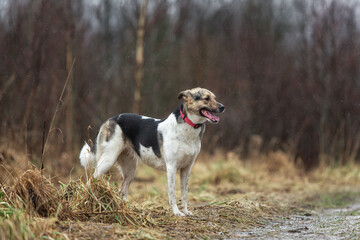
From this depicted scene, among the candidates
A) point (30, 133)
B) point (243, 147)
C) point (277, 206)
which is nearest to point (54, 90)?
point (30, 133)

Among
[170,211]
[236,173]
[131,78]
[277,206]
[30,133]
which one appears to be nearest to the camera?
[170,211]

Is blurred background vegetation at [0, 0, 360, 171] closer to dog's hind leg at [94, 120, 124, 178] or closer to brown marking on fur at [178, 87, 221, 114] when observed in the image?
dog's hind leg at [94, 120, 124, 178]

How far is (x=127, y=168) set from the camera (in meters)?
6.61

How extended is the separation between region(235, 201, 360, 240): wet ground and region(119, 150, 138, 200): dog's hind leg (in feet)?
6.84

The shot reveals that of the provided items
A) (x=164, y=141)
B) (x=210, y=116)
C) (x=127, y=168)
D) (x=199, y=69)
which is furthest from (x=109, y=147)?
(x=199, y=69)

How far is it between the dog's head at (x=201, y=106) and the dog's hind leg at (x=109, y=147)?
3.86 ft

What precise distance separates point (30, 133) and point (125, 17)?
213 inches

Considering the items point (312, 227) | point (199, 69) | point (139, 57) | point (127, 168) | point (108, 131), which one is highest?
point (139, 57)

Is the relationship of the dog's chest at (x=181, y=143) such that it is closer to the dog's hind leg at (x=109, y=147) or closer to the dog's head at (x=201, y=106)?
the dog's head at (x=201, y=106)

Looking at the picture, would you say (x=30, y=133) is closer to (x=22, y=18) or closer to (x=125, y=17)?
(x=22, y=18)

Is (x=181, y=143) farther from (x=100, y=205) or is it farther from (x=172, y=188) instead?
(x=100, y=205)

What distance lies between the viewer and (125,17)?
12.6 metres

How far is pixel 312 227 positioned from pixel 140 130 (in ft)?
8.25

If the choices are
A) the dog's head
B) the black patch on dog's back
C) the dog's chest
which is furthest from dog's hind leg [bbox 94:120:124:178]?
the dog's head
